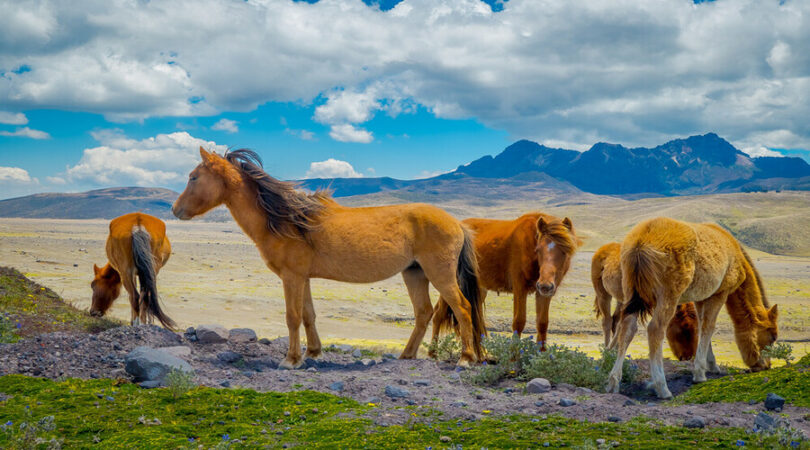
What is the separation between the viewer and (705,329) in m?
8.58

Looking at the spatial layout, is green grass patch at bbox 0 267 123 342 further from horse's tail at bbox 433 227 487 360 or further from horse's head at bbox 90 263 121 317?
horse's tail at bbox 433 227 487 360

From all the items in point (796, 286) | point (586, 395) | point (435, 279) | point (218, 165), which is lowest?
point (796, 286)

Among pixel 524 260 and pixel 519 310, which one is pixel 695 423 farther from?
pixel 524 260

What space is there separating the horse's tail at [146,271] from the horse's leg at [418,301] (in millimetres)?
5732

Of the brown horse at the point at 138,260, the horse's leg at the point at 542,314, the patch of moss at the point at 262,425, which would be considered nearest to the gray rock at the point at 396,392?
the patch of moss at the point at 262,425

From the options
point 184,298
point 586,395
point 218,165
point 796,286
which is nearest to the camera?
point 586,395

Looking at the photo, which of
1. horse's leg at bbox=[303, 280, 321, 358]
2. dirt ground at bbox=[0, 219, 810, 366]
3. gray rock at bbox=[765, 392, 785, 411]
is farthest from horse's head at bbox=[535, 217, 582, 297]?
dirt ground at bbox=[0, 219, 810, 366]

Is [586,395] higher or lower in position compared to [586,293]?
higher

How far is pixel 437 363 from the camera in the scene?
9406 mm

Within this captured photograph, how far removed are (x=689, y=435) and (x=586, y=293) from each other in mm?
32316

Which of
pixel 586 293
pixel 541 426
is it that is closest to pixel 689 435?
pixel 541 426

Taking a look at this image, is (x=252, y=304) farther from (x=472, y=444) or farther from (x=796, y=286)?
(x=796, y=286)

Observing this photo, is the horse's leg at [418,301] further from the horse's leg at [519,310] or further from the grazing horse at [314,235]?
the horse's leg at [519,310]

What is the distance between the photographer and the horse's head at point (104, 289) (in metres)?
13.5
